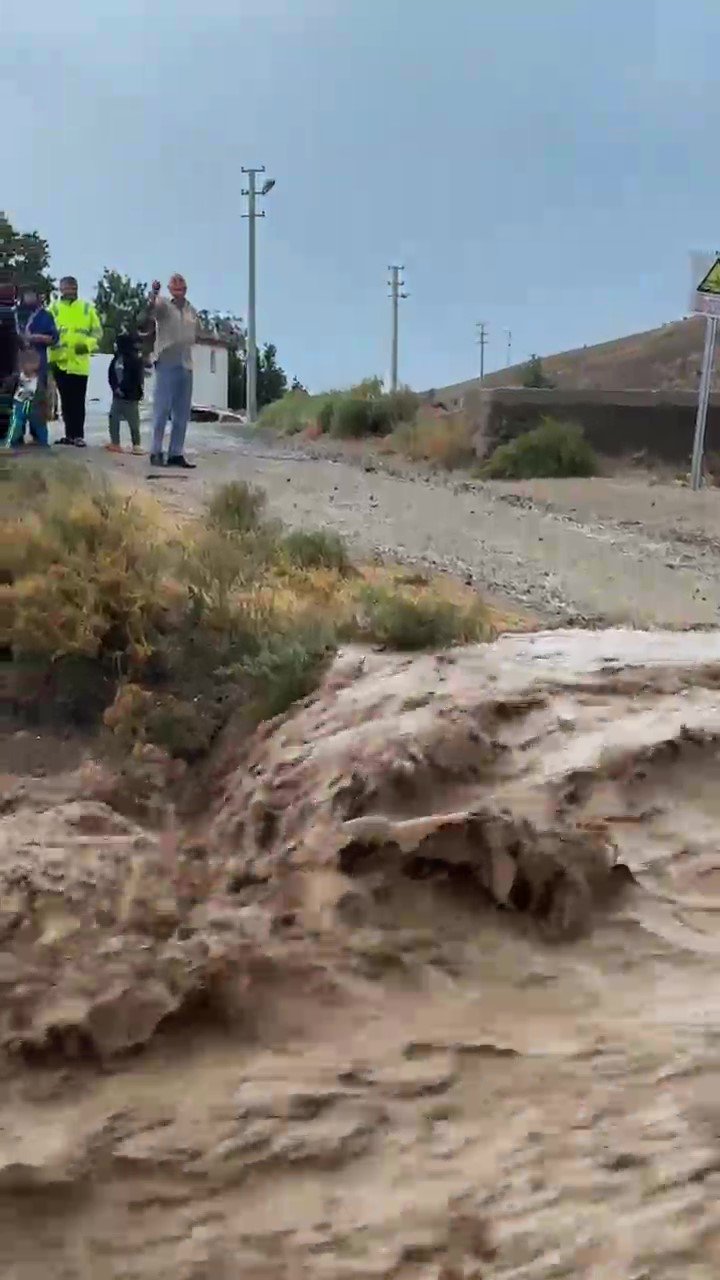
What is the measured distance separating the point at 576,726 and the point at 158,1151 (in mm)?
1857

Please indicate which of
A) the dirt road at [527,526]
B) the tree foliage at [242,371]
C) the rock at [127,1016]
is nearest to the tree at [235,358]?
the tree foliage at [242,371]

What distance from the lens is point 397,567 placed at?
6684mm

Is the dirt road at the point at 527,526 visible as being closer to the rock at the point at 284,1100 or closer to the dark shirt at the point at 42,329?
the dark shirt at the point at 42,329

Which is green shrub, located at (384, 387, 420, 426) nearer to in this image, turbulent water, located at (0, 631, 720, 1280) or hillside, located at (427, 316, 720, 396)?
turbulent water, located at (0, 631, 720, 1280)

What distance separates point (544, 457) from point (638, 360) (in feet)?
118

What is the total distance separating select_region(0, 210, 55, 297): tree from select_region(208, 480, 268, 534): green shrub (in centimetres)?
358

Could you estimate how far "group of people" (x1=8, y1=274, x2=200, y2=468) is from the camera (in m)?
9.10

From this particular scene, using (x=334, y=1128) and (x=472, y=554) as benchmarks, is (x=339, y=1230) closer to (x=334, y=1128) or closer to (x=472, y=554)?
(x=334, y=1128)

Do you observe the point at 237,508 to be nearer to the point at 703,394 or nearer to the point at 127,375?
the point at 127,375

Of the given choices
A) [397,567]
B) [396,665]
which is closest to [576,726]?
[396,665]

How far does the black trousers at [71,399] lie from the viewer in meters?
10.3

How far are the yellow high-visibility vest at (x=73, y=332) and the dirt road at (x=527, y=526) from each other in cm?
123

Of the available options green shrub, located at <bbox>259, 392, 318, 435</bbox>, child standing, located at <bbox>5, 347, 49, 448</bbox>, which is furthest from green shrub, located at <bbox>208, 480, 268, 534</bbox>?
green shrub, located at <bbox>259, 392, 318, 435</bbox>

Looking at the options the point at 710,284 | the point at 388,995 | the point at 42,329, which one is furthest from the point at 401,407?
the point at 388,995
